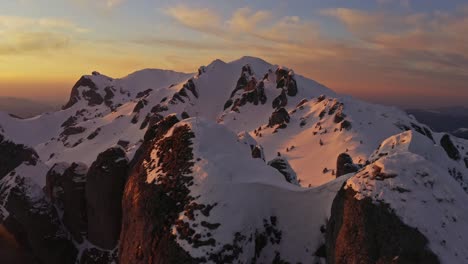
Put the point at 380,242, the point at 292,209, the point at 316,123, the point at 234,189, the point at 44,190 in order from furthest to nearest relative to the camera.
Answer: the point at 316,123, the point at 44,190, the point at 292,209, the point at 234,189, the point at 380,242

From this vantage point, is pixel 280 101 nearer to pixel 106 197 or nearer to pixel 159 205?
pixel 106 197

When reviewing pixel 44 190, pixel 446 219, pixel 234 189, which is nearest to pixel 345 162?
pixel 234 189

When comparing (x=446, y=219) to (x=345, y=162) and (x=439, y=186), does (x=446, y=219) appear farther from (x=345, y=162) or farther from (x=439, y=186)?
(x=345, y=162)

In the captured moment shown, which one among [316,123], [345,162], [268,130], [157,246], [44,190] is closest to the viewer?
[157,246]

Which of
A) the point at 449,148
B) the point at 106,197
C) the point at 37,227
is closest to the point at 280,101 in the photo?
the point at 449,148

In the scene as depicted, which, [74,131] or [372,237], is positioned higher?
[372,237]

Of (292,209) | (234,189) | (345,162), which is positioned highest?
(234,189)
